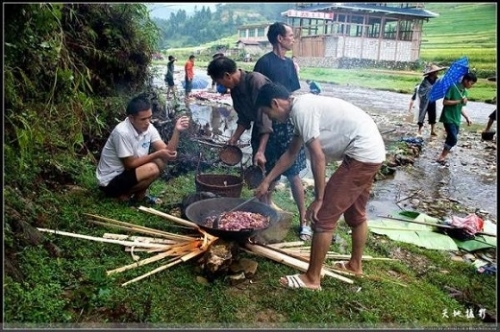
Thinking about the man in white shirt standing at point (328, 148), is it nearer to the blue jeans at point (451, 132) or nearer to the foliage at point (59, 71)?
the foliage at point (59, 71)

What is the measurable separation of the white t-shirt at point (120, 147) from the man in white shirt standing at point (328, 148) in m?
1.73

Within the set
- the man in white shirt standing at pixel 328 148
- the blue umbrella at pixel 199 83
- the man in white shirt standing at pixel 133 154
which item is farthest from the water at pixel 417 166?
the man in white shirt standing at pixel 328 148

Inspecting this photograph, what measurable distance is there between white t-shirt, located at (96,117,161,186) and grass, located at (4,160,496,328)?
773 millimetres

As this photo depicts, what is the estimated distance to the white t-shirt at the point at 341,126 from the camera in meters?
3.07

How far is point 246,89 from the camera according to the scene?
4223mm

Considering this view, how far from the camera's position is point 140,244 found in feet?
11.9

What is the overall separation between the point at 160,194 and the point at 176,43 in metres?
2.93

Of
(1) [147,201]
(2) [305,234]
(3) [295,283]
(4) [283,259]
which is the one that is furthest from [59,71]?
(2) [305,234]

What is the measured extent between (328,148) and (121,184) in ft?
7.84

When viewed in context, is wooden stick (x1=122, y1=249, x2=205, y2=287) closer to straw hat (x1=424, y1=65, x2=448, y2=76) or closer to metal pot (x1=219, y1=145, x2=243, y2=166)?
metal pot (x1=219, y1=145, x2=243, y2=166)

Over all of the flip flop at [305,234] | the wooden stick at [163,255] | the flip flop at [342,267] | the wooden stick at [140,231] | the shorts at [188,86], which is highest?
the shorts at [188,86]

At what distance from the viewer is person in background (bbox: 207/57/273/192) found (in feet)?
13.2

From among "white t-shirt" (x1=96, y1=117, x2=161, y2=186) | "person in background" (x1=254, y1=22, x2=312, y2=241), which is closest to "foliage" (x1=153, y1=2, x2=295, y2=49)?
"person in background" (x1=254, y1=22, x2=312, y2=241)

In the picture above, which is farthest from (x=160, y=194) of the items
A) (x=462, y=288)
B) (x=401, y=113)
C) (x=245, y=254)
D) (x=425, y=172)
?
(x=401, y=113)
